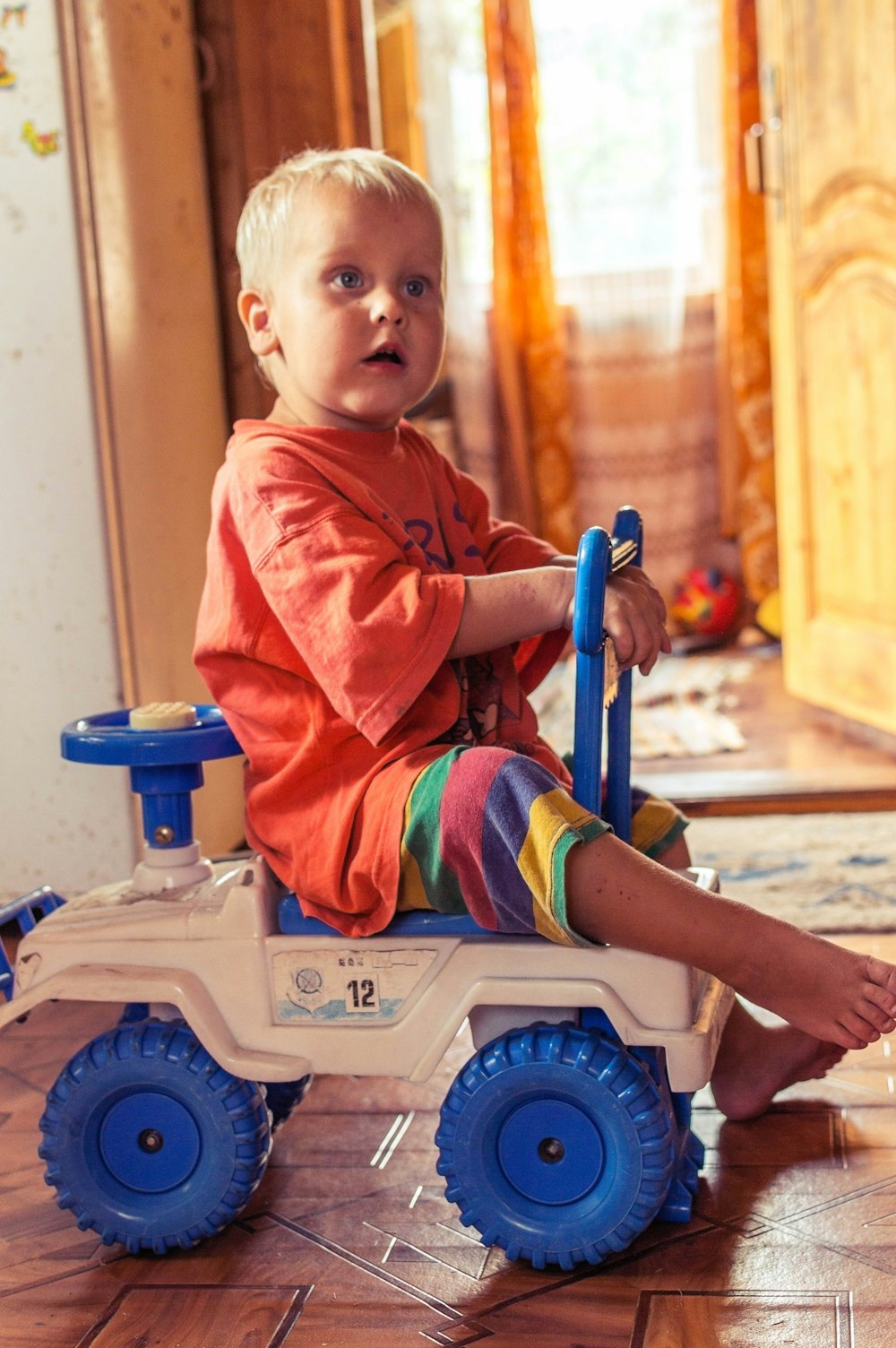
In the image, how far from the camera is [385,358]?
1111mm

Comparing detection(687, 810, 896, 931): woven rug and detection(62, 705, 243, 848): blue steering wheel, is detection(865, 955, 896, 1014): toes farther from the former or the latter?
detection(687, 810, 896, 931): woven rug

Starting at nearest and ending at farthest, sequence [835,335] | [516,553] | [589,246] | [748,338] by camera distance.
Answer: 1. [516,553]
2. [835,335]
3. [748,338]
4. [589,246]

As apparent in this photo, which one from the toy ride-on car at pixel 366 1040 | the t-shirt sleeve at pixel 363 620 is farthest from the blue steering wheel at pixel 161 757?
the t-shirt sleeve at pixel 363 620

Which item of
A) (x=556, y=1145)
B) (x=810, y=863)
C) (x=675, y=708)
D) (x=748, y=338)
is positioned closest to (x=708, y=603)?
(x=748, y=338)

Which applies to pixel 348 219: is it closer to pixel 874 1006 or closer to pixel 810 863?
pixel 874 1006

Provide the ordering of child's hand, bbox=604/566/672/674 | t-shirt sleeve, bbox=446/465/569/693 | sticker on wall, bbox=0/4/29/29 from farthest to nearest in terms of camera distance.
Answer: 1. sticker on wall, bbox=0/4/29/29
2. t-shirt sleeve, bbox=446/465/569/693
3. child's hand, bbox=604/566/672/674

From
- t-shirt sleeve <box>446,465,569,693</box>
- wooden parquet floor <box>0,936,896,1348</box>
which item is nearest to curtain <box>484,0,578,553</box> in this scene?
t-shirt sleeve <box>446,465,569,693</box>

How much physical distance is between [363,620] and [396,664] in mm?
38

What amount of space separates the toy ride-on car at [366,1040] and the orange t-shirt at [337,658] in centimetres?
4

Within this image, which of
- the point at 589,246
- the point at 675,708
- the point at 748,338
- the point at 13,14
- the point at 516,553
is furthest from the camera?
the point at 589,246

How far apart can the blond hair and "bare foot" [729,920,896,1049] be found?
0.62 m

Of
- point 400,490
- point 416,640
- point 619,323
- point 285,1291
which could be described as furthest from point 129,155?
point 619,323

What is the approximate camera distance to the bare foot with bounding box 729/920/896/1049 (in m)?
0.95

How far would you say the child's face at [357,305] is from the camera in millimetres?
1081
